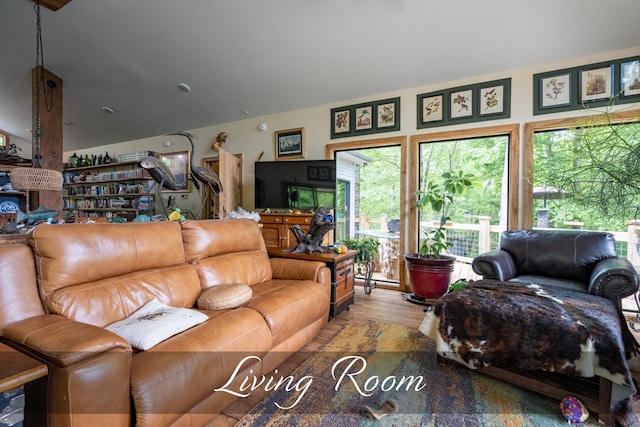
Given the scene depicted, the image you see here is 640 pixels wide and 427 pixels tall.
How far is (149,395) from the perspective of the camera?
1119 millimetres

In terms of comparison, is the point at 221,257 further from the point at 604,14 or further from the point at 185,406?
the point at 604,14

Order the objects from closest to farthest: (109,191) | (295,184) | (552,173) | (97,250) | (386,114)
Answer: (97,250)
(552,173)
(386,114)
(295,184)
(109,191)

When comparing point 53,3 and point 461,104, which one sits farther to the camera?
point 461,104

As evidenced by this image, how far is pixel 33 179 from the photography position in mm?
2467

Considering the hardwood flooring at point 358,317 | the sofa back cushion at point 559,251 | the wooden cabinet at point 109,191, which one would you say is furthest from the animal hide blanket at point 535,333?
the wooden cabinet at point 109,191

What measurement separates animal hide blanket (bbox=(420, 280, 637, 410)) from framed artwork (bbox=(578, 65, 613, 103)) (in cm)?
214

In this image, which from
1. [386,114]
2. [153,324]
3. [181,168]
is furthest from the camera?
[181,168]

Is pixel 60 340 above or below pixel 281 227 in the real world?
below

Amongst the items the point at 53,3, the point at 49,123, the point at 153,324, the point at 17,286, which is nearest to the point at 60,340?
the point at 153,324

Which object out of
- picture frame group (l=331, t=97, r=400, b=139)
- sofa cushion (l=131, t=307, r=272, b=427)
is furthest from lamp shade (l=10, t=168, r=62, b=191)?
picture frame group (l=331, t=97, r=400, b=139)

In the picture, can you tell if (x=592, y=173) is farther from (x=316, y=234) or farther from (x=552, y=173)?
(x=316, y=234)

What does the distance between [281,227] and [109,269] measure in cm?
277

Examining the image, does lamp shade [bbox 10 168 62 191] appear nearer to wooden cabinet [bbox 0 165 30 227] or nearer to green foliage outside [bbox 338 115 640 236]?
wooden cabinet [bbox 0 165 30 227]

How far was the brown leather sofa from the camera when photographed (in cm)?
102
